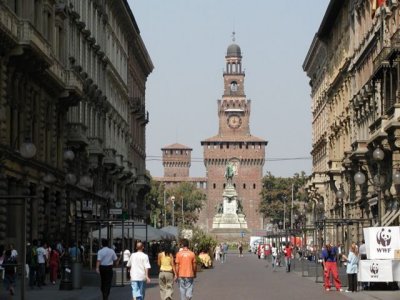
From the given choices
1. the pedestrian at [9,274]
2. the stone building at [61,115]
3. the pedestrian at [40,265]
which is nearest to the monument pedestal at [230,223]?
the stone building at [61,115]

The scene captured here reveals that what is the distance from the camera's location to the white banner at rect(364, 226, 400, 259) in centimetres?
4234

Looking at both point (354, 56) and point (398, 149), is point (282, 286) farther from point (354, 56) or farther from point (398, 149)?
point (354, 56)

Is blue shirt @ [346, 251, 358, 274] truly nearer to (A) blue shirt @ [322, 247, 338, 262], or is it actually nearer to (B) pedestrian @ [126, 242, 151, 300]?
(A) blue shirt @ [322, 247, 338, 262]

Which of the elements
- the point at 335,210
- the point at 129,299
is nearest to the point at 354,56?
the point at 335,210

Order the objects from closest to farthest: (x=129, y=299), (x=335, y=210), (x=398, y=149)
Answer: (x=129, y=299) → (x=398, y=149) → (x=335, y=210)

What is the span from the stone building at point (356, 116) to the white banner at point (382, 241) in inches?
118

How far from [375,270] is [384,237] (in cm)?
160

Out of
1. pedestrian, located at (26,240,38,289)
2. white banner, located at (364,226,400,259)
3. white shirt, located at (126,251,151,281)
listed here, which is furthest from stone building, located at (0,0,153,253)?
white banner, located at (364,226,400,259)

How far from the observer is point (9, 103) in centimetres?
5038

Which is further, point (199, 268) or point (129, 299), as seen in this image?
point (199, 268)

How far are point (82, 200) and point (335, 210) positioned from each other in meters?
27.4

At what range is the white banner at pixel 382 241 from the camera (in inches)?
1667

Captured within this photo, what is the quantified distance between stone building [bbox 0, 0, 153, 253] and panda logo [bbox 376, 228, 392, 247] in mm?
11722

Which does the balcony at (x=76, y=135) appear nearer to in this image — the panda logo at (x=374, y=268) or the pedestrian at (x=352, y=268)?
the pedestrian at (x=352, y=268)
